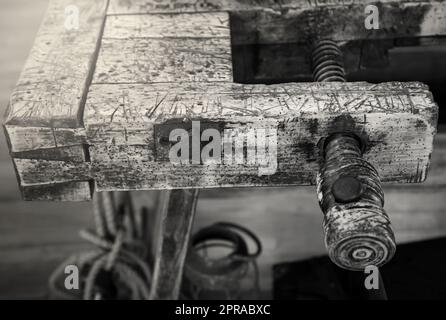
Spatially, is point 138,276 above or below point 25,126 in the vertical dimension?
above

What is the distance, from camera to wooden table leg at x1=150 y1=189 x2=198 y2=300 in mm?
1554

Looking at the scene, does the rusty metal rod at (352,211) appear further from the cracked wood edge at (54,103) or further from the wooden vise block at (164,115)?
the cracked wood edge at (54,103)

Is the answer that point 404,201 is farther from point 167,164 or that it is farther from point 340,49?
point 167,164

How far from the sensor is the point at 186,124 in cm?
107

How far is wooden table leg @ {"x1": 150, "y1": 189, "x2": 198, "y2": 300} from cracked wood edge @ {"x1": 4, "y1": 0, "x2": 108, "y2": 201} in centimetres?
42

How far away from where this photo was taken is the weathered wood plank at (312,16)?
136 cm

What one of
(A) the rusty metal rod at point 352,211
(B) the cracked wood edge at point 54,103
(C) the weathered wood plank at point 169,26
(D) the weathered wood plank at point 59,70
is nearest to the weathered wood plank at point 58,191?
(B) the cracked wood edge at point 54,103

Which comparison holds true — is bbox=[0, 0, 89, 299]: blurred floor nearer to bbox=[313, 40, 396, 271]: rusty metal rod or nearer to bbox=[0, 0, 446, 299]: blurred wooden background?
bbox=[0, 0, 446, 299]: blurred wooden background

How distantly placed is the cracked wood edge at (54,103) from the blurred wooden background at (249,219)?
145 centimetres
